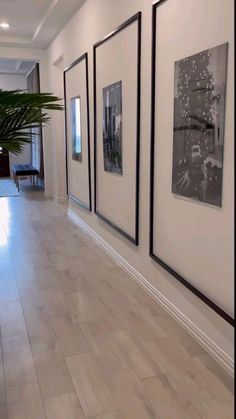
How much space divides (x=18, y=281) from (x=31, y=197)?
13.4 feet

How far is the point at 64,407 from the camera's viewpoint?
1.79 metres

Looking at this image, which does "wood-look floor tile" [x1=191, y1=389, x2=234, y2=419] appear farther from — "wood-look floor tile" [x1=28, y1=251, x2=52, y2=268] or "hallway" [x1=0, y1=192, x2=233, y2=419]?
"wood-look floor tile" [x1=28, y1=251, x2=52, y2=268]

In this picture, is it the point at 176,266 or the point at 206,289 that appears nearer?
the point at 206,289

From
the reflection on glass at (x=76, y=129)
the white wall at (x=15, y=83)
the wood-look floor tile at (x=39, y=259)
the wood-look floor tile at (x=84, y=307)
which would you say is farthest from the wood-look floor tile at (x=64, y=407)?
the white wall at (x=15, y=83)

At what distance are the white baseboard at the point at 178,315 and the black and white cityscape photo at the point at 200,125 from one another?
2.63 ft

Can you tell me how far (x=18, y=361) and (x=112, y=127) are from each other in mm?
2249

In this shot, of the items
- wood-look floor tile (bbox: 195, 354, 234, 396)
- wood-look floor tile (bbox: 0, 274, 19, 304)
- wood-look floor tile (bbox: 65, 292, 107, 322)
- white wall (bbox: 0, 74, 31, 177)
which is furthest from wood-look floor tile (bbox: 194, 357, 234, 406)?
white wall (bbox: 0, 74, 31, 177)

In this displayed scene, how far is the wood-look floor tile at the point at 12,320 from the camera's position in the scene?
2438 millimetres

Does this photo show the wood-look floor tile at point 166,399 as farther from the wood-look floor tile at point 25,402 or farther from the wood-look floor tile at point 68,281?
the wood-look floor tile at point 68,281

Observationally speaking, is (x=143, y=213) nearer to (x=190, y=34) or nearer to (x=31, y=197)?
(x=190, y=34)

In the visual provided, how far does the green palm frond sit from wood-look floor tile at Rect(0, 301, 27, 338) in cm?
124

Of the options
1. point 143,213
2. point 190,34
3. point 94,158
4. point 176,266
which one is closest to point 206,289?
point 176,266

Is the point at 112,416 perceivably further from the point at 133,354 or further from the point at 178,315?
the point at 178,315

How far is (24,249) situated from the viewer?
13.4 ft
